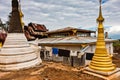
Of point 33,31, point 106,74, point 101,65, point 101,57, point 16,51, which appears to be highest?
point 33,31

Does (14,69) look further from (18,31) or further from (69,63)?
(69,63)

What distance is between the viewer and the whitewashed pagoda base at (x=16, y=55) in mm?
11414

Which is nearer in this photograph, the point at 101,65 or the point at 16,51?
the point at 101,65

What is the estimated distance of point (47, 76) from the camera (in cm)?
944

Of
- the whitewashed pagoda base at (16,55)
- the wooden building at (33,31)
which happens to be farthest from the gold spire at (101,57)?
the wooden building at (33,31)

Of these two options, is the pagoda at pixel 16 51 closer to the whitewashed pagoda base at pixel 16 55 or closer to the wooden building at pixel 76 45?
the whitewashed pagoda base at pixel 16 55

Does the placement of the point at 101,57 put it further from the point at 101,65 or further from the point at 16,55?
the point at 16,55

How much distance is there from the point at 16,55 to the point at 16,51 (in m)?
0.33

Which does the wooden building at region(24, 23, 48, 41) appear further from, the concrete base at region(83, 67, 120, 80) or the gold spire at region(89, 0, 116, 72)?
the concrete base at region(83, 67, 120, 80)

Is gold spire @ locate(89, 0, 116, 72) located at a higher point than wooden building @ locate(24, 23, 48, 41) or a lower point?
lower

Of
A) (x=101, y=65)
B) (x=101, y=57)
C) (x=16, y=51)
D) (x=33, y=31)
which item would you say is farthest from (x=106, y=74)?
(x=33, y=31)

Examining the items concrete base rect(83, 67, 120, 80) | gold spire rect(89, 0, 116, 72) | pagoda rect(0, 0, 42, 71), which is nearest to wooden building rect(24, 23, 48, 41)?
pagoda rect(0, 0, 42, 71)

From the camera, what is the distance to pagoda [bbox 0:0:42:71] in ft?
37.5

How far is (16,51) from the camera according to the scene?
11711 millimetres
